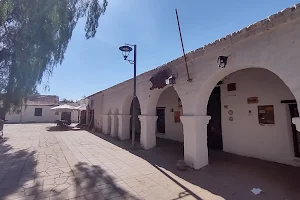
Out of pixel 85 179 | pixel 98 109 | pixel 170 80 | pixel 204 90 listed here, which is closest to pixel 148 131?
pixel 170 80

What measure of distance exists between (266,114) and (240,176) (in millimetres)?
2416

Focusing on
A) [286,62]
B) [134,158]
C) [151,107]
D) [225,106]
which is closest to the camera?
[286,62]

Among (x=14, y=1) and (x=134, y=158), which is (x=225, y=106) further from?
(x=14, y=1)

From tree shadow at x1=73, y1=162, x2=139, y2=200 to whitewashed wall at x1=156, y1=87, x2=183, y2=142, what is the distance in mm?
5295

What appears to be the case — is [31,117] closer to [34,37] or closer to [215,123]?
[34,37]

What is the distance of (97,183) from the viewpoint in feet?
14.2

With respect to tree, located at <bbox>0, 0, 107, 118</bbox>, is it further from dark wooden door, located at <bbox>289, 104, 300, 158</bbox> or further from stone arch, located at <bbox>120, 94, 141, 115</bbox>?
dark wooden door, located at <bbox>289, 104, 300, 158</bbox>

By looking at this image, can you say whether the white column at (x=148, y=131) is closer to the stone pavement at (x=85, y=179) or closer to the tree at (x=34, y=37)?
the stone pavement at (x=85, y=179)

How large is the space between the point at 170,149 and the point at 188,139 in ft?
8.54

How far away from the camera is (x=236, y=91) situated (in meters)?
6.87

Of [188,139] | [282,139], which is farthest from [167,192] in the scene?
[282,139]

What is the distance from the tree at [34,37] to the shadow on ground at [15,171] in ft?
11.7

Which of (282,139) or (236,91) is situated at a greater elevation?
(236,91)

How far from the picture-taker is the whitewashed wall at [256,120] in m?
5.54
